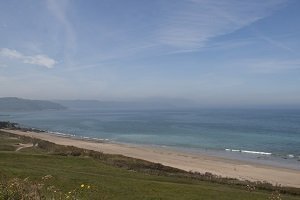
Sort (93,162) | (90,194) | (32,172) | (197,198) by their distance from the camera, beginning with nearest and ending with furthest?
(90,194), (197,198), (32,172), (93,162)

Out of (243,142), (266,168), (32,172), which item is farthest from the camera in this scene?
(243,142)

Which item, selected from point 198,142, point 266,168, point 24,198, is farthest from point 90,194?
point 198,142

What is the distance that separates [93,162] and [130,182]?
1108 cm

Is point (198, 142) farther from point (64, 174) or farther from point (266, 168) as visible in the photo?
point (64, 174)

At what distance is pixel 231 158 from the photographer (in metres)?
66.6

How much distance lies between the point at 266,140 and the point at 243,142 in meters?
6.08

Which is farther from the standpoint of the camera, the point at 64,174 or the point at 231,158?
the point at 231,158

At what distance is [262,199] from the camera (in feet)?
76.2

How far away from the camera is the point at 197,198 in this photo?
21844 millimetres

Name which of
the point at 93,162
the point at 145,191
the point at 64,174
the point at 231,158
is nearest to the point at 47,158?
the point at 93,162

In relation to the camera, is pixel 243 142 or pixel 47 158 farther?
pixel 243 142

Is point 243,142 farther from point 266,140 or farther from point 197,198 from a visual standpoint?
point 197,198

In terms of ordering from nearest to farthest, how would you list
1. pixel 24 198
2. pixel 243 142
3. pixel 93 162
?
pixel 24 198, pixel 93 162, pixel 243 142

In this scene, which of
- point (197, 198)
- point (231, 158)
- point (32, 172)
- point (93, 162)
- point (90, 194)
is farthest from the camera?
point (231, 158)
